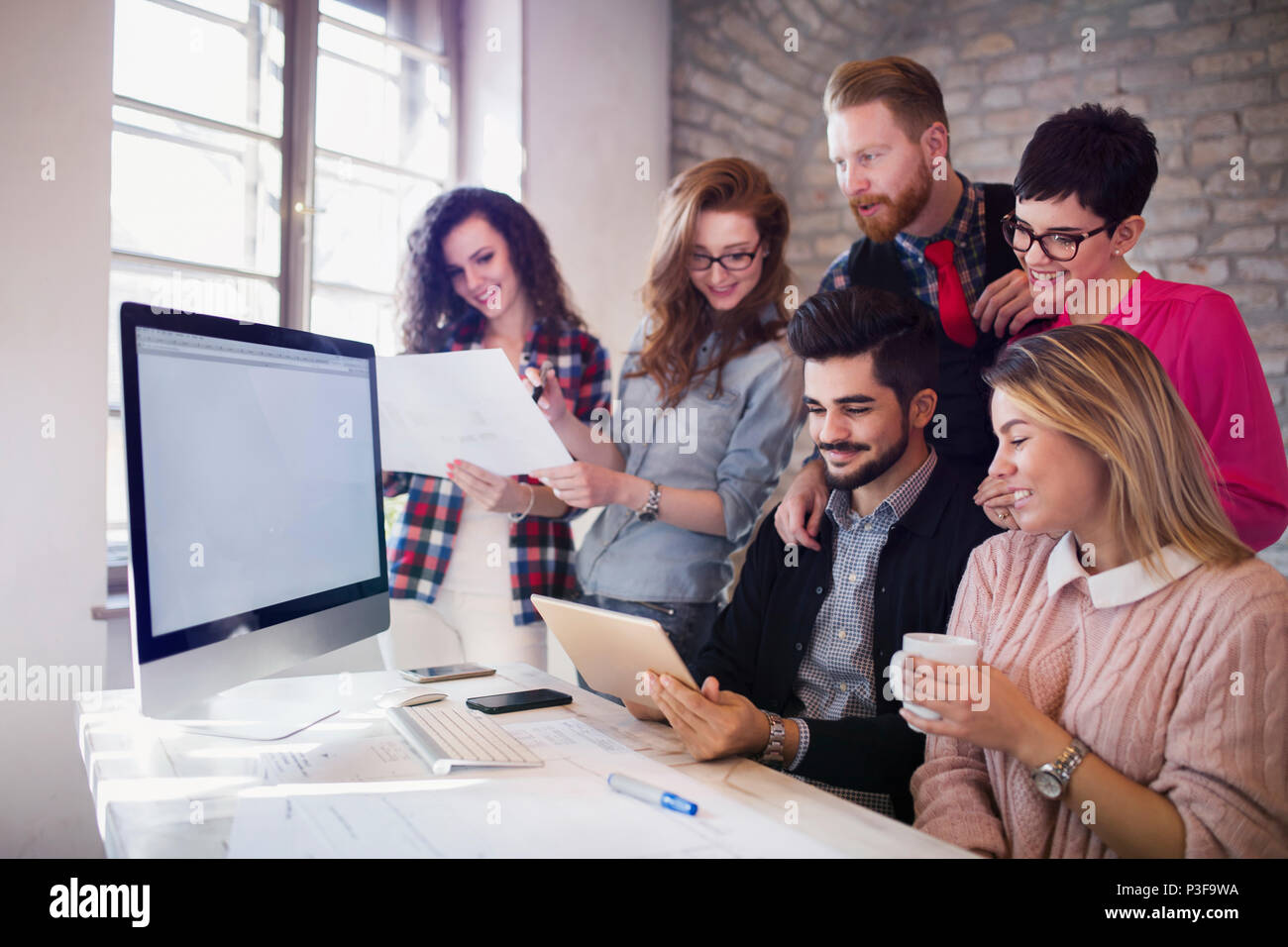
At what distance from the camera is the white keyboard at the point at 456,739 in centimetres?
109

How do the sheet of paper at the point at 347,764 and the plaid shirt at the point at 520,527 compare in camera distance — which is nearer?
the sheet of paper at the point at 347,764

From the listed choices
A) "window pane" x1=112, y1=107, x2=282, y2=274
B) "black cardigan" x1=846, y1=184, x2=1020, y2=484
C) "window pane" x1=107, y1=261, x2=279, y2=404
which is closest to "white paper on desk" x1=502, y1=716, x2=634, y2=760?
"black cardigan" x1=846, y1=184, x2=1020, y2=484

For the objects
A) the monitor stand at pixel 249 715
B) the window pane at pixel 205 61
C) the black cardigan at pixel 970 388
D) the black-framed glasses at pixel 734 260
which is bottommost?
the monitor stand at pixel 249 715

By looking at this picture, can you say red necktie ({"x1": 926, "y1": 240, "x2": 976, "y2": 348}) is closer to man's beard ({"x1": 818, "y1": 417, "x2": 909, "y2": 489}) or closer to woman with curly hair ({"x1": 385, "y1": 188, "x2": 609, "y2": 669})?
man's beard ({"x1": 818, "y1": 417, "x2": 909, "y2": 489})

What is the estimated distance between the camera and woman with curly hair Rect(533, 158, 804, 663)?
1889 mm

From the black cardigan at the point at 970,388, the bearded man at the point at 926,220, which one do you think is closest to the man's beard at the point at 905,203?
the bearded man at the point at 926,220

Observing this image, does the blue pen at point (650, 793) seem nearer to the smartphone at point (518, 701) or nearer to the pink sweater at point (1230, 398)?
the smartphone at point (518, 701)

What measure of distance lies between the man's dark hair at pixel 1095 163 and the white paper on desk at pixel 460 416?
0.90 metres

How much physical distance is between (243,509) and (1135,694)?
1.09m

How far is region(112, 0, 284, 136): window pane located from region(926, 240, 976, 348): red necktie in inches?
76.9

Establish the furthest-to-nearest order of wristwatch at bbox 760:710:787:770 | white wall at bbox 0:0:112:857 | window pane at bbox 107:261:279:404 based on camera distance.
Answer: window pane at bbox 107:261:279:404 < white wall at bbox 0:0:112:857 < wristwatch at bbox 760:710:787:770

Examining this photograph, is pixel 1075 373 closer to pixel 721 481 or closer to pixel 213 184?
pixel 721 481

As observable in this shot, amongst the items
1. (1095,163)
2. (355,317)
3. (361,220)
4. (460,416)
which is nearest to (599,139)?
(361,220)
